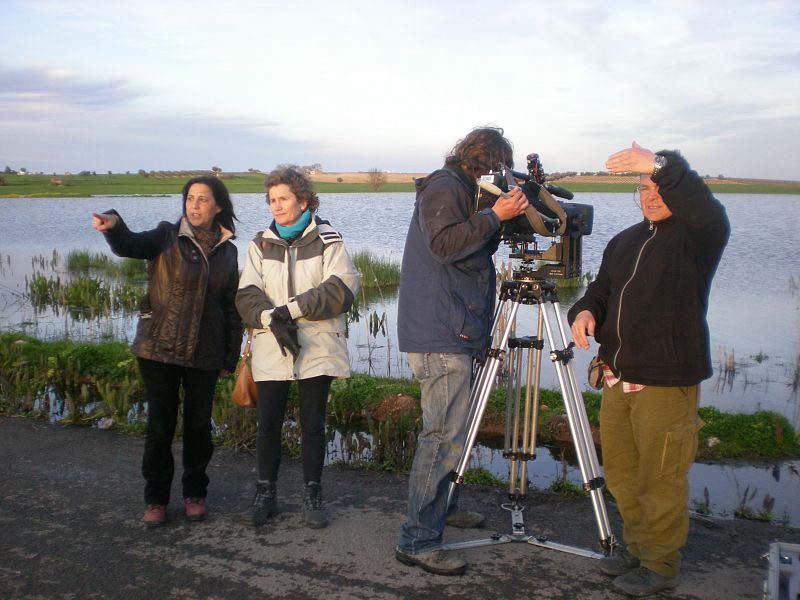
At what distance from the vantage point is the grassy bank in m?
5.95

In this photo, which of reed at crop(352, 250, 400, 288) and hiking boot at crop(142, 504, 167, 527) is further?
reed at crop(352, 250, 400, 288)

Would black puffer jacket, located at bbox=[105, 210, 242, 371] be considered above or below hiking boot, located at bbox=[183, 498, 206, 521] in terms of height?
above

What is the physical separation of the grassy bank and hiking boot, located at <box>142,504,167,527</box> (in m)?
1.36

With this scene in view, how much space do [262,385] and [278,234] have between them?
33.3 inches

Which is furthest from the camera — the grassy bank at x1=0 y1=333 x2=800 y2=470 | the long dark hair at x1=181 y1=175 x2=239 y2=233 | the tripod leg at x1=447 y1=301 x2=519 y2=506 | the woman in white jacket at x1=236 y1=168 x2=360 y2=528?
the grassy bank at x1=0 y1=333 x2=800 y2=470

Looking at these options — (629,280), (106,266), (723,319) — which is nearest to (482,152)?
(629,280)

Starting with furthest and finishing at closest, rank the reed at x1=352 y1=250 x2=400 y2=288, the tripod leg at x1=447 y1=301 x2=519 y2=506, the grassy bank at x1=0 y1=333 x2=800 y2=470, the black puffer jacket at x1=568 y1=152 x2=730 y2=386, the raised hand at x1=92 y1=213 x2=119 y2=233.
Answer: the reed at x1=352 y1=250 x2=400 y2=288, the grassy bank at x1=0 y1=333 x2=800 y2=470, the raised hand at x1=92 y1=213 x2=119 y2=233, the tripod leg at x1=447 y1=301 x2=519 y2=506, the black puffer jacket at x1=568 y1=152 x2=730 y2=386

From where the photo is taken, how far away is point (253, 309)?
4.36m

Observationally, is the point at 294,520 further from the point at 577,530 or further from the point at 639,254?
the point at 639,254

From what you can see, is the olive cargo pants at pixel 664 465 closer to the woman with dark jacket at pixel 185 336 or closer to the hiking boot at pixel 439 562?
the hiking boot at pixel 439 562

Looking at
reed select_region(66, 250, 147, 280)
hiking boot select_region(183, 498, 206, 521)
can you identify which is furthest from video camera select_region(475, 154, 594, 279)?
reed select_region(66, 250, 147, 280)

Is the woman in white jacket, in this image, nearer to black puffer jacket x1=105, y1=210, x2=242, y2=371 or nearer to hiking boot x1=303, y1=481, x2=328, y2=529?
hiking boot x1=303, y1=481, x2=328, y2=529

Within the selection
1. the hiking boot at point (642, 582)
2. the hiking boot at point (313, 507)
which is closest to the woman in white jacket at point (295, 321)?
the hiking boot at point (313, 507)

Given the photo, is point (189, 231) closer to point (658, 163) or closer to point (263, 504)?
point (263, 504)
